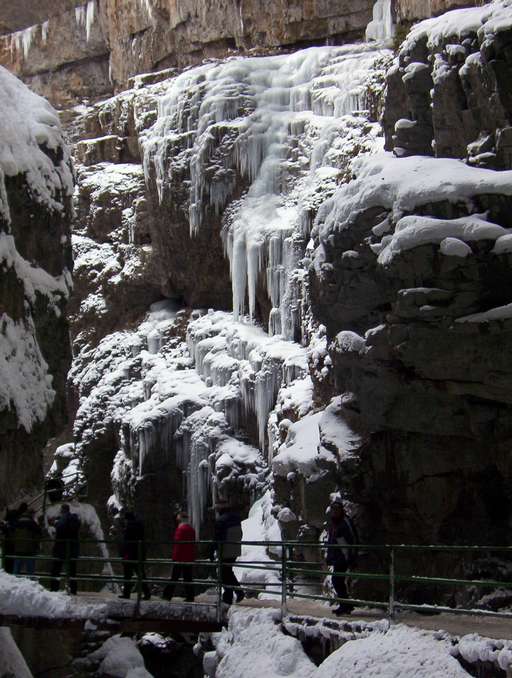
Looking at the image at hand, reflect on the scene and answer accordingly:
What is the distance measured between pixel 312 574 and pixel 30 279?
6729mm

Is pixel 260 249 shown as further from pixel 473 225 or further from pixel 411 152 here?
pixel 473 225

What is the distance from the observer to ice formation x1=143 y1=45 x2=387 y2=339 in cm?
3175

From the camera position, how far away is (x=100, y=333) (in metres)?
38.4

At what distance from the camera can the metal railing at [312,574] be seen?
10.7 metres

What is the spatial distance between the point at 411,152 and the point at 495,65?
266 centimetres

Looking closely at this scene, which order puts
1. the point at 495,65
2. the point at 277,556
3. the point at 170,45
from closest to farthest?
the point at 495,65, the point at 277,556, the point at 170,45

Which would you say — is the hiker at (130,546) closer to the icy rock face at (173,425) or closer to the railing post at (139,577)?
the railing post at (139,577)

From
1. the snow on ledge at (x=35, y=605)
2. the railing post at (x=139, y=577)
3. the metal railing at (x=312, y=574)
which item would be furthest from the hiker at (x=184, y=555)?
the snow on ledge at (x=35, y=605)

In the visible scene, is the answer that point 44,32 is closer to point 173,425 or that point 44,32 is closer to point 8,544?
point 173,425

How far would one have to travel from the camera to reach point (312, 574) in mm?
14562

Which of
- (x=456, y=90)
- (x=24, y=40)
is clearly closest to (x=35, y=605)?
(x=456, y=90)

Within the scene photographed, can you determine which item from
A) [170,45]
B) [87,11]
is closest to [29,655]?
[170,45]

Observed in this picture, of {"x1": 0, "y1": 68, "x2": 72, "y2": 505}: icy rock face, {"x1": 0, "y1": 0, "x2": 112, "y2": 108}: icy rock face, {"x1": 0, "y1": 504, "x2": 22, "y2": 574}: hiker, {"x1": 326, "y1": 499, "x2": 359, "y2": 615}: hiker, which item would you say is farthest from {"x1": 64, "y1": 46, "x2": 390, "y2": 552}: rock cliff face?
{"x1": 326, "y1": 499, "x2": 359, "y2": 615}: hiker

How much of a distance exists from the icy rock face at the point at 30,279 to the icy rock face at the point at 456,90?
6.44m
